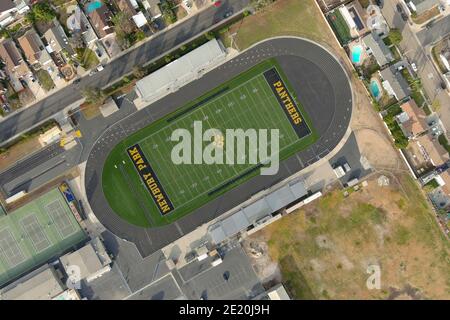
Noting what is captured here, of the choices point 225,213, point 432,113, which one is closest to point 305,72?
point 432,113

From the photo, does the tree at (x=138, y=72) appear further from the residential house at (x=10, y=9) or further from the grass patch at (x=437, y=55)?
the grass patch at (x=437, y=55)

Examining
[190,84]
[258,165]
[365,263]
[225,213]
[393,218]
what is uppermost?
[190,84]

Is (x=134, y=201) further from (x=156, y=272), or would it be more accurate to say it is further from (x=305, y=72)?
(x=305, y=72)

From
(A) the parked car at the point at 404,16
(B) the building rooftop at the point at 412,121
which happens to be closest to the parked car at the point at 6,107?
(B) the building rooftop at the point at 412,121

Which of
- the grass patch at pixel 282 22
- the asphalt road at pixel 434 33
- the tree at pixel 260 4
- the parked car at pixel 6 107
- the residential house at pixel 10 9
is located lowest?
the asphalt road at pixel 434 33

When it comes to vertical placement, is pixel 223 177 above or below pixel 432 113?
above
